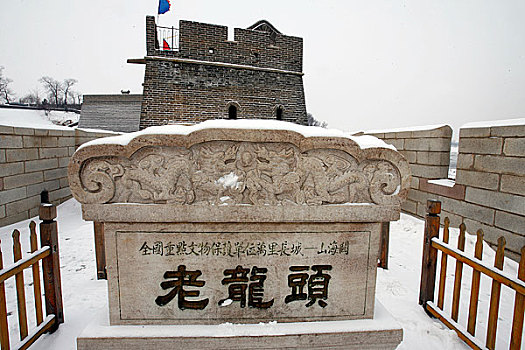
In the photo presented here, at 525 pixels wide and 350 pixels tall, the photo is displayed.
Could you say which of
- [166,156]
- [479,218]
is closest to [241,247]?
[166,156]

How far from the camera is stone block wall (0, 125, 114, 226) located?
15.2 feet

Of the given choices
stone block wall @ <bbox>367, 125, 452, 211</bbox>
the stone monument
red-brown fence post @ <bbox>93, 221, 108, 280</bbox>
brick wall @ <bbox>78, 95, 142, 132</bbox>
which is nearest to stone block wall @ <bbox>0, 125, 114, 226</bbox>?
red-brown fence post @ <bbox>93, 221, 108, 280</bbox>

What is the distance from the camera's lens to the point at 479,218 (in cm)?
386

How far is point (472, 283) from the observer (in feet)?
6.88

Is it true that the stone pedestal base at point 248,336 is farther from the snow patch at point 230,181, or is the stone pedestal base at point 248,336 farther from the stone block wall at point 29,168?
the stone block wall at point 29,168

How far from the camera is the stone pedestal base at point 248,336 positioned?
189cm

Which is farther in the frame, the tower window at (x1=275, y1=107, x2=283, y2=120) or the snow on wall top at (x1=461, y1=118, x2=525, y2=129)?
the tower window at (x1=275, y1=107, x2=283, y2=120)

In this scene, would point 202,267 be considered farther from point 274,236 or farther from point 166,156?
point 166,156

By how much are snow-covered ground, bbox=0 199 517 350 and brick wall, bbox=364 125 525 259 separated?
356 mm

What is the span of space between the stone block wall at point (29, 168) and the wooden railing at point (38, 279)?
3.46 meters

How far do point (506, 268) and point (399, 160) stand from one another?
2.69m

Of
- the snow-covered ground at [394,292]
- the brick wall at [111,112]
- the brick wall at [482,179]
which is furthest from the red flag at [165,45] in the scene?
the brick wall at [111,112]

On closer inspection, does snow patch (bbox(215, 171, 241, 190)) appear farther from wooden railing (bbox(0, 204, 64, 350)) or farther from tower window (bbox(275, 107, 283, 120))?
tower window (bbox(275, 107, 283, 120))

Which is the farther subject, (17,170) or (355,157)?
(17,170)
